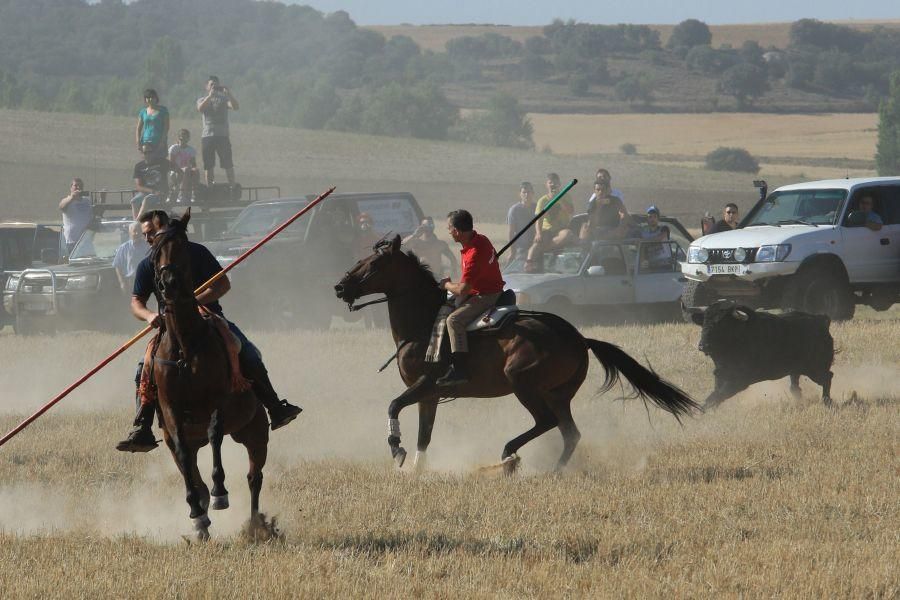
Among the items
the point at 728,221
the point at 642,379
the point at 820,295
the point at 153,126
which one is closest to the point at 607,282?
the point at 728,221

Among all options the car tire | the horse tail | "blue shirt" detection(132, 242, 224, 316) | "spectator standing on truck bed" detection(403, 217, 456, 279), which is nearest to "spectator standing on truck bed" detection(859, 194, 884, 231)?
the car tire

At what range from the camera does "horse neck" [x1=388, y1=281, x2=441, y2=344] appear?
11680 millimetres

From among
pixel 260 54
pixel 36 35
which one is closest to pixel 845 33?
pixel 260 54

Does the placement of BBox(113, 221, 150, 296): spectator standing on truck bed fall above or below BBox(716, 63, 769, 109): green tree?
above

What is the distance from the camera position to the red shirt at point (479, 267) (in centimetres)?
1130

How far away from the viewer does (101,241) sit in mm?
24641

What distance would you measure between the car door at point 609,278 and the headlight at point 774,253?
204 cm

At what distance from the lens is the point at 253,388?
362 inches

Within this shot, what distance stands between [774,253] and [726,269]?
2.41 feet

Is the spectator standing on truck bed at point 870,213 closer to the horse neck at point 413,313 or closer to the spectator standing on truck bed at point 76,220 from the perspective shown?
the horse neck at point 413,313

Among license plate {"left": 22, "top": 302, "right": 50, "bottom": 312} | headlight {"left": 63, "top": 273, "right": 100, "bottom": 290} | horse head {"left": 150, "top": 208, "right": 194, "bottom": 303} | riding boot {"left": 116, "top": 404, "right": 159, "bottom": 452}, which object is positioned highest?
horse head {"left": 150, "top": 208, "right": 194, "bottom": 303}

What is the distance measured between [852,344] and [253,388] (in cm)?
1116

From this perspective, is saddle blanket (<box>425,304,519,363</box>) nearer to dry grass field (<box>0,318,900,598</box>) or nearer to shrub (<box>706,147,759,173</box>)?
dry grass field (<box>0,318,900,598</box>)

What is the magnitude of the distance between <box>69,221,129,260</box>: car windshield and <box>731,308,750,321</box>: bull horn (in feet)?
41.2
